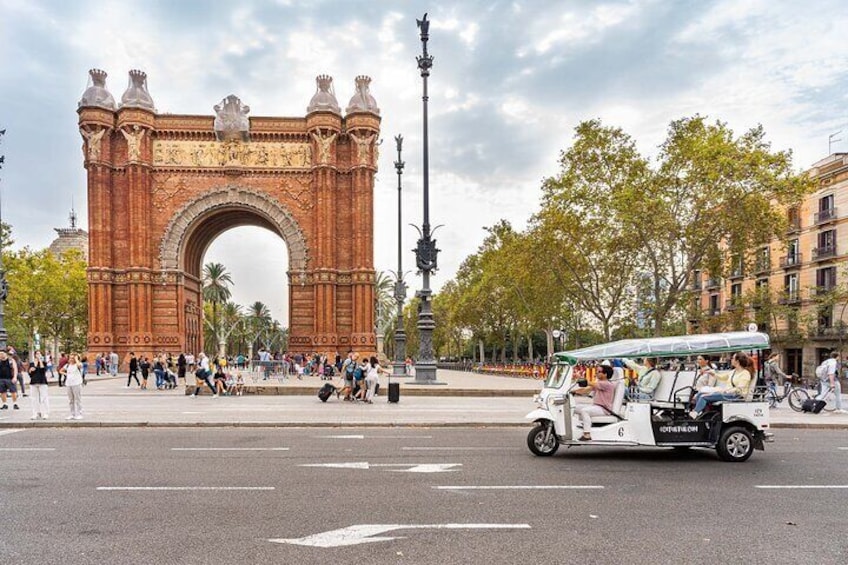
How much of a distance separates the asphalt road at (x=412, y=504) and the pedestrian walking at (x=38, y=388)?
330 cm

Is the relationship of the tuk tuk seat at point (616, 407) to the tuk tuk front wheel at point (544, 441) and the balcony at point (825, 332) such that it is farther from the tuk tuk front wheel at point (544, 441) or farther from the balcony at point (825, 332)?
the balcony at point (825, 332)

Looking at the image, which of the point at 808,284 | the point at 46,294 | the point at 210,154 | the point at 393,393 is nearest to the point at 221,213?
the point at 210,154

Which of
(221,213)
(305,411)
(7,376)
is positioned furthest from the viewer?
(221,213)

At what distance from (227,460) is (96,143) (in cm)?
3653

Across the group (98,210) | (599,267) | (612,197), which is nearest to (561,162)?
(612,197)

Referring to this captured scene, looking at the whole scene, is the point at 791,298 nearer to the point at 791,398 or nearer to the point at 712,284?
the point at 712,284

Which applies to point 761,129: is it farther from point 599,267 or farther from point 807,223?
point 807,223

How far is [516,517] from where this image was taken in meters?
6.71

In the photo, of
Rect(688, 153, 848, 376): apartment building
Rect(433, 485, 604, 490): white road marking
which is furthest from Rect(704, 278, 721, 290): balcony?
Rect(433, 485, 604, 490): white road marking

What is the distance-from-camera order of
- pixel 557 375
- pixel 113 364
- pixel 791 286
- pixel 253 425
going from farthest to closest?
pixel 791 286 < pixel 113 364 < pixel 253 425 < pixel 557 375

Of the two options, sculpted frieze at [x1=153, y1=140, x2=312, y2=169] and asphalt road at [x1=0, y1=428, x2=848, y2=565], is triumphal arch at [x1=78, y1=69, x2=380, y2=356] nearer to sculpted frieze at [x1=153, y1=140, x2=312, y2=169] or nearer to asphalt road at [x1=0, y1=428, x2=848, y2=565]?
sculpted frieze at [x1=153, y1=140, x2=312, y2=169]

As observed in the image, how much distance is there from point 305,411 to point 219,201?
27.6 m

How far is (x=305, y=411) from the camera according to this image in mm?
16531

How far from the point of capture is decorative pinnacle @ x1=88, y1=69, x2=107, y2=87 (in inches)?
1544
